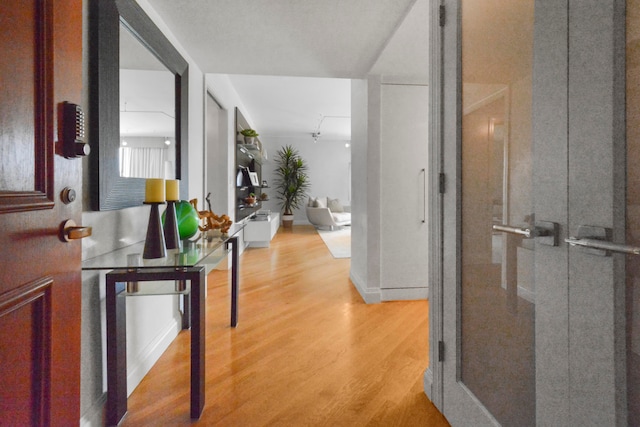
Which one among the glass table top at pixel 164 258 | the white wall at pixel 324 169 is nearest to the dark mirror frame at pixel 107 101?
the glass table top at pixel 164 258

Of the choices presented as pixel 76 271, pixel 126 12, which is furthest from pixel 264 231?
pixel 76 271

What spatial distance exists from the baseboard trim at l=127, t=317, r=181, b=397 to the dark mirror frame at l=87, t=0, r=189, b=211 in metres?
0.84

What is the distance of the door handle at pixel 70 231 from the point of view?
864 mm

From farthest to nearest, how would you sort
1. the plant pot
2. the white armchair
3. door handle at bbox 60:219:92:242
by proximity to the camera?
the plant pot → the white armchair → door handle at bbox 60:219:92:242

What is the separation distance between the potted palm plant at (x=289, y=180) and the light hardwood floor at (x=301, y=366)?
6058 mm

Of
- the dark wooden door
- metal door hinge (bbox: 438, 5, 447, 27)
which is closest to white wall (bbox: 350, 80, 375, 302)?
metal door hinge (bbox: 438, 5, 447, 27)

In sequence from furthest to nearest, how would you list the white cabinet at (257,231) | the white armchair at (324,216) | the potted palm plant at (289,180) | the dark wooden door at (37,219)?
1. the potted palm plant at (289,180)
2. the white armchair at (324,216)
3. the white cabinet at (257,231)
4. the dark wooden door at (37,219)

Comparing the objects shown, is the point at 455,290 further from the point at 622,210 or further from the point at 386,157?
the point at 386,157

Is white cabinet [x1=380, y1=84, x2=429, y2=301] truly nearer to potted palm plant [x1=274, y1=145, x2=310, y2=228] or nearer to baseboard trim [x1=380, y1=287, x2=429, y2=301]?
baseboard trim [x1=380, y1=287, x2=429, y2=301]

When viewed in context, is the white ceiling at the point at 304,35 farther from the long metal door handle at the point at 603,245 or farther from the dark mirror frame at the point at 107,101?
the long metal door handle at the point at 603,245

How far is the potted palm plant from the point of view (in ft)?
30.6

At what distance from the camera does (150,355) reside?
1.93m

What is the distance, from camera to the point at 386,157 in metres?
3.09

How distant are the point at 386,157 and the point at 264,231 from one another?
10.4 feet
